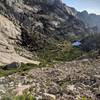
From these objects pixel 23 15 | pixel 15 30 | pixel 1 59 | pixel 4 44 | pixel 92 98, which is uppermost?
pixel 23 15

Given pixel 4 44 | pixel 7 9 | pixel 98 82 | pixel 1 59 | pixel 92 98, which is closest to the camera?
pixel 92 98

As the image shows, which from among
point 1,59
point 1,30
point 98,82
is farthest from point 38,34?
point 98,82

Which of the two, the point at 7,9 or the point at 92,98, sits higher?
the point at 7,9

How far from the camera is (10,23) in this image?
159 m

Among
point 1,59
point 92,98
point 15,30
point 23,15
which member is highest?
point 23,15

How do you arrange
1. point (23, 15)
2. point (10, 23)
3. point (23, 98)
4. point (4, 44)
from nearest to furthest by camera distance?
point (23, 98), point (4, 44), point (10, 23), point (23, 15)

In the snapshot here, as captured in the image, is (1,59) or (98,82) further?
(1,59)

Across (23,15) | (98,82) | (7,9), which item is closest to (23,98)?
(98,82)

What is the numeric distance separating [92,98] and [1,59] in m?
93.8

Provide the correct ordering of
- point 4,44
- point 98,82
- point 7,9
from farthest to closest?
point 7,9, point 4,44, point 98,82

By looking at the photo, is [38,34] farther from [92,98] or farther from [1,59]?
[92,98]

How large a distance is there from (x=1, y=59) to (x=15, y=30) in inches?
2304

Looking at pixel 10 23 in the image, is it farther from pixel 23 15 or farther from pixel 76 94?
pixel 76 94

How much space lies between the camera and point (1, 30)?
485ft
